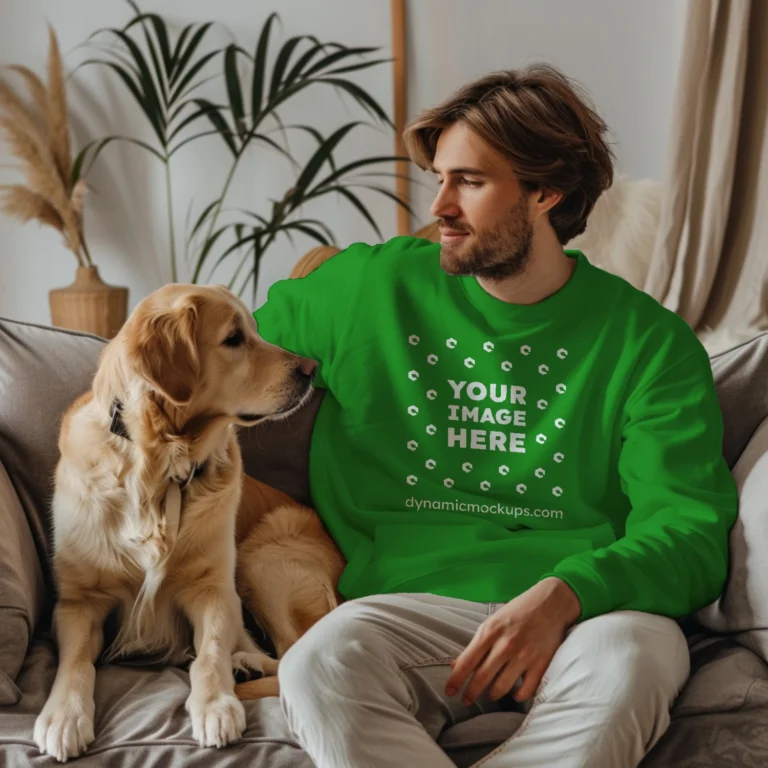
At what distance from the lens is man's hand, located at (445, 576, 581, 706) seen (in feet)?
4.34

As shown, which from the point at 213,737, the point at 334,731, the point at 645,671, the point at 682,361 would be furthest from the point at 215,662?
the point at 682,361

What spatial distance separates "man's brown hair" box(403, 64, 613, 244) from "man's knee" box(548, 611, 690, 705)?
76 cm

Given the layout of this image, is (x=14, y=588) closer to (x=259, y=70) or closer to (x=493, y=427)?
(x=493, y=427)

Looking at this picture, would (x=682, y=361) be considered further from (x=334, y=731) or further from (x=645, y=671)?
(x=334, y=731)

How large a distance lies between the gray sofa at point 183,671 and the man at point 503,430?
0.05 metres

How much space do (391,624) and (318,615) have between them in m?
0.32

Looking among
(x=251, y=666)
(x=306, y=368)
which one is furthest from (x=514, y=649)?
(x=306, y=368)

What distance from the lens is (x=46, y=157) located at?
11.0 feet

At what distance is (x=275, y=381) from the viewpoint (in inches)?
63.5

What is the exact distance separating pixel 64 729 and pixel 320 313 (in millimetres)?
835

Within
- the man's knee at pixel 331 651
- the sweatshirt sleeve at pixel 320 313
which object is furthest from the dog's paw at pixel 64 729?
the sweatshirt sleeve at pixel 320 313

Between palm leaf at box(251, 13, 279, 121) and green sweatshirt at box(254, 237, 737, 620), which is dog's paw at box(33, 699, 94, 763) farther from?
palm leaf at box(251, 13, 279, 121)

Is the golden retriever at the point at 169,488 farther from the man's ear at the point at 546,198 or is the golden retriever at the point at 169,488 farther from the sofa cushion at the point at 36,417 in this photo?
the man's ear at the point at 546,198

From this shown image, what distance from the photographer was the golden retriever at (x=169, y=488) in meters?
1.52
